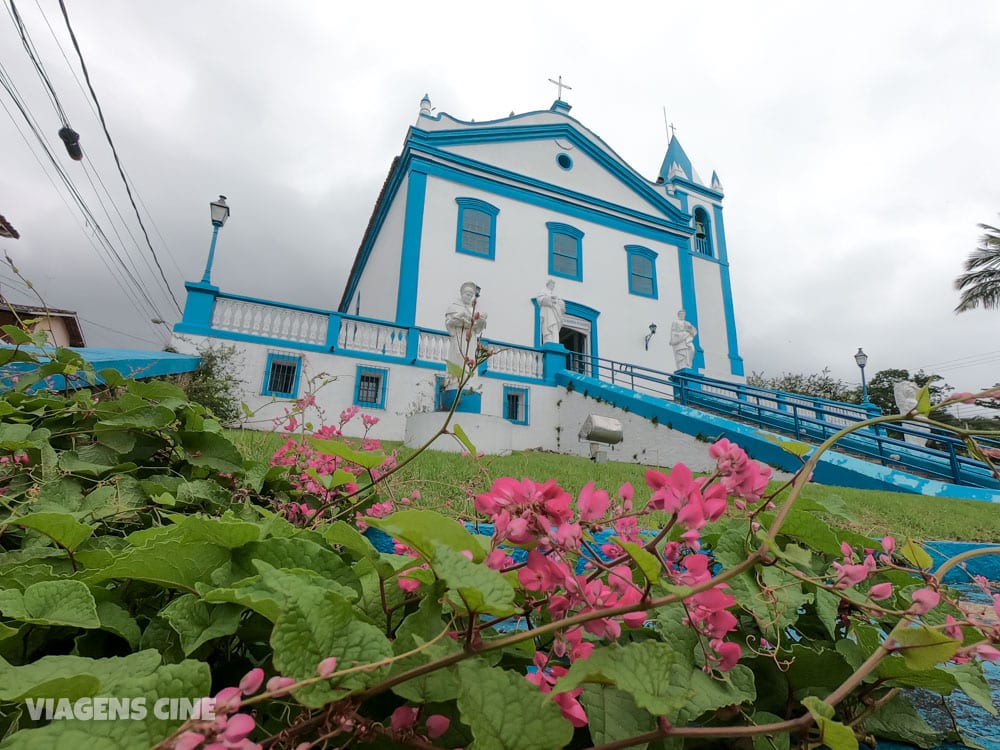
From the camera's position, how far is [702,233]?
758 inches

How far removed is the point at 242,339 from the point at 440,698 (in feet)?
32.4

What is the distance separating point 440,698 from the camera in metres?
0.50

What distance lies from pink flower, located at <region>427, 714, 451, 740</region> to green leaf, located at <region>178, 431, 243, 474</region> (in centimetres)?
125

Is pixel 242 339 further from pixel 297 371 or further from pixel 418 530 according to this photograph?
pixel 418 530

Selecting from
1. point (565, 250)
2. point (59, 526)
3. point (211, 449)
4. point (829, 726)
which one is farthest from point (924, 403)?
point (565, 250)

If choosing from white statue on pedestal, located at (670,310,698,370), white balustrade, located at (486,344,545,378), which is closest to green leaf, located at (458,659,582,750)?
white balustrade, located at (486,344,545,378)

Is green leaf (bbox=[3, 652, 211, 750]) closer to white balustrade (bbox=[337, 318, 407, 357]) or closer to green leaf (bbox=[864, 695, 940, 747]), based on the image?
green leaf (bbox=[864, 695, 940, 747])

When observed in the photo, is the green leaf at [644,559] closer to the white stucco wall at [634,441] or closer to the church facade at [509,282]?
the church facade at [509,282]

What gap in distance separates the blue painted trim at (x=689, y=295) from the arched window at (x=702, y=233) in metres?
1.68

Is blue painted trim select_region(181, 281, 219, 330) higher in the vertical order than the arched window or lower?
lower

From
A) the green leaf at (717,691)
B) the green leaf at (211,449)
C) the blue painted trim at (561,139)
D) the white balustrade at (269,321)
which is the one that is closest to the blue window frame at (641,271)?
the blue painted trim at (561,139)

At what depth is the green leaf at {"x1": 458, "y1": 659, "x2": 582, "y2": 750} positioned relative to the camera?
17.8 inches

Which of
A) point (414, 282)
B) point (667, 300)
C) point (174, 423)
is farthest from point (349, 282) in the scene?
point (174, 423)

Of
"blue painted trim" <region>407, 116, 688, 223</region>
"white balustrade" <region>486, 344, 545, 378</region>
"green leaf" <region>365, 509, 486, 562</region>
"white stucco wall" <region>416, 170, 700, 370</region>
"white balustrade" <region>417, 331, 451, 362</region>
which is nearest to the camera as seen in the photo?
"green leaf" <region>365, 509, 486, 562</region>
